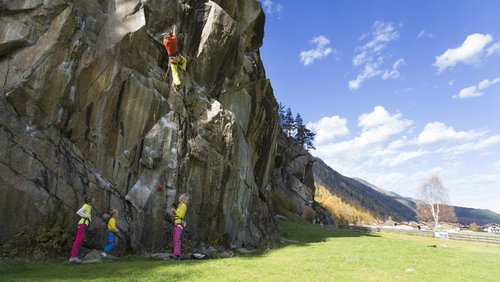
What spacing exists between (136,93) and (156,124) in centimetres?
245

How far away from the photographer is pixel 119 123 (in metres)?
21.2

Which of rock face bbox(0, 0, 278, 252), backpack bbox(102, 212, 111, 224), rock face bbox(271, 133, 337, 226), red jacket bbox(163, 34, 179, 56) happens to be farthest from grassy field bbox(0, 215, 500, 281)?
rock face bbox(271, 133, 337, 226)

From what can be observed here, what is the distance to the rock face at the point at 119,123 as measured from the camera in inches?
692

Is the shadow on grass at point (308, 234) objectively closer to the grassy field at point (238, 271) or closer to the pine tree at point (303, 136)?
the grassy field at point (238, 271)

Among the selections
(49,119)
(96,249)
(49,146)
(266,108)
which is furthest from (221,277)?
(266,108)

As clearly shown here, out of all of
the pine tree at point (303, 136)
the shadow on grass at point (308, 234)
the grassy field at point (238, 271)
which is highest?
the pine tree at point (303, 136)

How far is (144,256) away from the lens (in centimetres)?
1794

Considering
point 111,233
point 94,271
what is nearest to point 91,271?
point 94,271

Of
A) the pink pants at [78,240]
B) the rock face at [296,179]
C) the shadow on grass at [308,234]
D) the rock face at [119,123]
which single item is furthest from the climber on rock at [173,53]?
the rock face at [296,179]

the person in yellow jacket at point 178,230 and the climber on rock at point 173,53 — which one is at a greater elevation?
the climber on rock at point 173,53

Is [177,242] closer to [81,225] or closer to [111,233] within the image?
[111,233]

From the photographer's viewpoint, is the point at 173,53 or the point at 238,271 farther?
the point at 173,53

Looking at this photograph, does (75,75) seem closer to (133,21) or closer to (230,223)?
(133,21)

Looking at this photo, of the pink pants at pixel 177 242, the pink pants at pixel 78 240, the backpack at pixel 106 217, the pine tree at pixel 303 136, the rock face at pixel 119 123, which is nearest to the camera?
the pink pants at pixel 78 240
